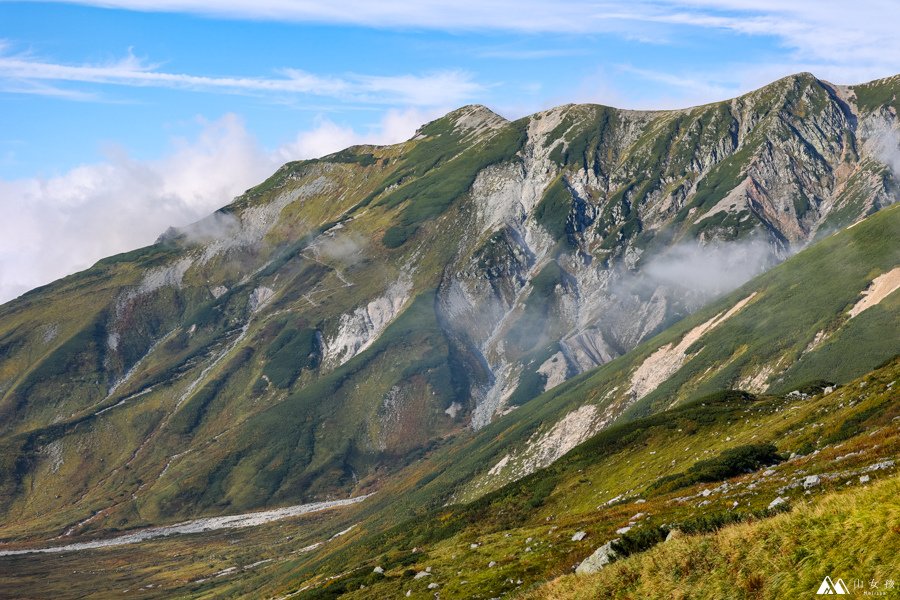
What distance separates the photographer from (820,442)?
91125mm

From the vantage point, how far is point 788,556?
85.9 feet

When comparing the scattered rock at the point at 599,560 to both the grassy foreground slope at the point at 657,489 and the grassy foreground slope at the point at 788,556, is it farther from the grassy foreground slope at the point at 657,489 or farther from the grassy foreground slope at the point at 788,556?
the grassy foreground slope at the point at 788,556

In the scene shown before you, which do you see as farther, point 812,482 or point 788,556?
point 812,482

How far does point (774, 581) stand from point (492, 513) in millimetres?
121430

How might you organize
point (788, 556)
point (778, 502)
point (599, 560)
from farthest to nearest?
1. point (778, 502)
2. point (599, 560)
3. point (788, 556)

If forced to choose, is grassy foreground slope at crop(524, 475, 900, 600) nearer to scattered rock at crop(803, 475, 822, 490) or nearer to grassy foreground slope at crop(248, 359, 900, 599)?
grassy foreground slope at crop(248, 359, 900, 599)

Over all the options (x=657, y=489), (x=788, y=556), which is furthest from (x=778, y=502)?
(x=657, y=489)

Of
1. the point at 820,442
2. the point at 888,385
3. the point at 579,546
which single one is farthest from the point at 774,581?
the point at 888,385

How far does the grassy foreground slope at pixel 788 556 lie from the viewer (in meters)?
23.9

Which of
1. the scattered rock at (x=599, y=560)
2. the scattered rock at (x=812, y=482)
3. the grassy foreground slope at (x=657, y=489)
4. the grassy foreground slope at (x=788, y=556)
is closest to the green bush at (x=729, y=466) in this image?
the grassy foreground slope at (x=657, y=489)

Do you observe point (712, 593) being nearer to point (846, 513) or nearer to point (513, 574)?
point (846, 513)

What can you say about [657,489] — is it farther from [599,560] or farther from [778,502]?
[599,560]

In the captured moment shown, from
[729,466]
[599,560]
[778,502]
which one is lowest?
[729,466]

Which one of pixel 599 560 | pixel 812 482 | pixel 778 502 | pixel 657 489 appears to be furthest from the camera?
pixel 657 489
